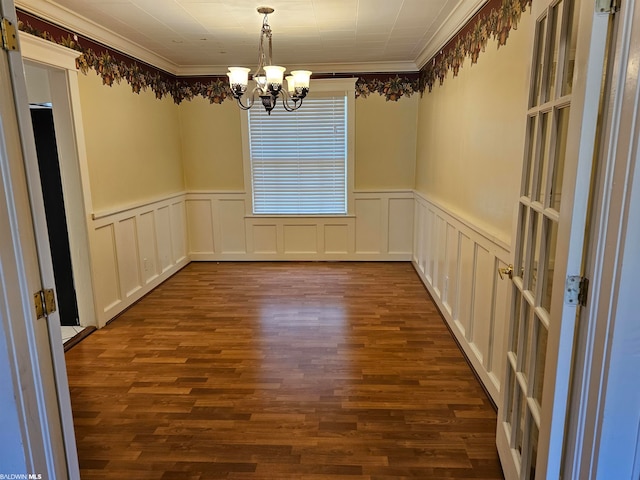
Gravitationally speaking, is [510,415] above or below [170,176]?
below

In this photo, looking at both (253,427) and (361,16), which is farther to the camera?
(361,16)

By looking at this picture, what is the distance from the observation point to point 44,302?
1206 mm

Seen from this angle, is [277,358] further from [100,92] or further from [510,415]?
[100,92]

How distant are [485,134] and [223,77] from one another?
11.8 ft

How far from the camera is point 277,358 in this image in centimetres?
298

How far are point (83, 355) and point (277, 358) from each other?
146cm

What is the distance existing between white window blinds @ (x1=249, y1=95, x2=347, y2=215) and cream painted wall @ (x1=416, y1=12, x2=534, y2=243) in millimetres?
1457

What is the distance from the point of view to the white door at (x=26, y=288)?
1085 millimetres

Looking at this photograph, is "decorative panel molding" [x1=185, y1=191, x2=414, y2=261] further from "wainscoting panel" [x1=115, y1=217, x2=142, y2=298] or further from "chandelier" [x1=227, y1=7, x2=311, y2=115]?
"chandelier" [x1=227, y1=7, x2=311, y2=115]

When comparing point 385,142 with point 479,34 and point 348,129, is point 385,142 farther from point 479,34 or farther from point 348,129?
point 479,34

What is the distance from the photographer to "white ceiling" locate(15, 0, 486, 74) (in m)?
2.92

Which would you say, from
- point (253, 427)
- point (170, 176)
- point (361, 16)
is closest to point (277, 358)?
point (253, 427)

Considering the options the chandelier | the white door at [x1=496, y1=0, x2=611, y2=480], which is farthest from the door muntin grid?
the chandelier

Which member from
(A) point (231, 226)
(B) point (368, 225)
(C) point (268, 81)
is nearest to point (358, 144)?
(B) point (368, 225)
